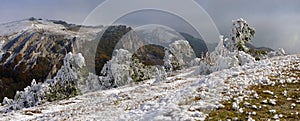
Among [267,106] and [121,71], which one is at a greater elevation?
[121,71]

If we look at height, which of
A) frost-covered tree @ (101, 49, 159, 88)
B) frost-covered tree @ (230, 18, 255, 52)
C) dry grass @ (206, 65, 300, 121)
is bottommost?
dry grass @ (206, 65, 300, 121)

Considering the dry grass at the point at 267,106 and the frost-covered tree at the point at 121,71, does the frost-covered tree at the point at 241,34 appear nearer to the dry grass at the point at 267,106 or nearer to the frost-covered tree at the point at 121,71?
the frost-covered tree at the point at 121,71

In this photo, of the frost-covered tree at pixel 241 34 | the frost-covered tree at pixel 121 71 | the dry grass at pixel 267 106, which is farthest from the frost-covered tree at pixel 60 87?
the dry grass at pixel 267 106

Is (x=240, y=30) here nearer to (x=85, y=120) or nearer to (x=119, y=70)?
(x=119, y=70)

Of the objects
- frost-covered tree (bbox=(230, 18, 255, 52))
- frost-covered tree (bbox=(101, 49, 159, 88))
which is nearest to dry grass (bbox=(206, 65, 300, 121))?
frost-covered tree (bbox=(230, 18, 255, 52))

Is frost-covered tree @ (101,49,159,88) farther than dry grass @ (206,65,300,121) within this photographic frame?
Yes

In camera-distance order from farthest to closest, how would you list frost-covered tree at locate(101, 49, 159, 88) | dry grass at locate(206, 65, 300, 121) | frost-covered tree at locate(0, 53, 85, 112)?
1. frost-covered tree at locate(101, 49, 159, 88)
2. frost-covered tree at locate(0, 53, 85, 112)
3. dry grass at locate(206, 65, 300, 121)

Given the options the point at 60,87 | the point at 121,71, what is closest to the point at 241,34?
the point at 121,71

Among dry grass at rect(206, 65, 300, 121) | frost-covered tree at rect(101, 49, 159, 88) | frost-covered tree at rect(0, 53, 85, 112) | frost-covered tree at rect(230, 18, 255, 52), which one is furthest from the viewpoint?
frost-covered tree at rect(101, 49, 159, 88)

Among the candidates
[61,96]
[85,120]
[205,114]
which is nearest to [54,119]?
[85,120]

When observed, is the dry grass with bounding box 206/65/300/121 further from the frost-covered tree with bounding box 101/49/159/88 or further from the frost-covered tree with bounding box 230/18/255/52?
the frost-covered tree with bounding box 101/49/159/88

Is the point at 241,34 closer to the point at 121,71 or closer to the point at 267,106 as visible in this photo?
the point at 121,71

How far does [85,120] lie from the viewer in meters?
21.7

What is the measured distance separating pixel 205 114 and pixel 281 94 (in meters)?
5.67
